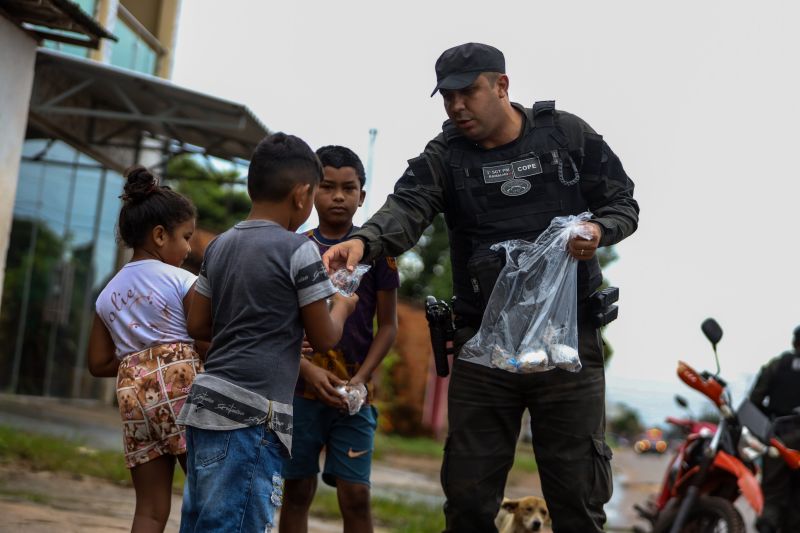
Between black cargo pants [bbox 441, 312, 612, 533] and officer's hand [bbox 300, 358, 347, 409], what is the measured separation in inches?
21.8

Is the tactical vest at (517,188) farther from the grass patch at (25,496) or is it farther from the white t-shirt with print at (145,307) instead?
the grass patch at (25,496)

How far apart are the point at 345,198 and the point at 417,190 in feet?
2.15

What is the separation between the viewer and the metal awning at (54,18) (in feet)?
33.4

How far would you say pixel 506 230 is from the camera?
4512mm

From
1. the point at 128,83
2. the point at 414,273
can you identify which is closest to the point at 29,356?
the point at 128,83

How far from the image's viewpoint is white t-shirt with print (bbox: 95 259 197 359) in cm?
427

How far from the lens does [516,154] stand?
4539mm

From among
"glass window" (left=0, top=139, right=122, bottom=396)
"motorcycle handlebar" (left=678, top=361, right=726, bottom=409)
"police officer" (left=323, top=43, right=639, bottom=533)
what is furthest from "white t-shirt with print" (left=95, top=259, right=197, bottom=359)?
"glass window" (left=0, top=139, right=122, bottom=396)

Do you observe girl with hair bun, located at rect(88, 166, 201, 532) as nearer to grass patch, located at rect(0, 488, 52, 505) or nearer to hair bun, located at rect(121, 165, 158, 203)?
hair bun, located at rect(121, 165, 158, 203)

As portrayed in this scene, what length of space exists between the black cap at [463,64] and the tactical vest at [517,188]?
311mm

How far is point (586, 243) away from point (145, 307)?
167 centimetres

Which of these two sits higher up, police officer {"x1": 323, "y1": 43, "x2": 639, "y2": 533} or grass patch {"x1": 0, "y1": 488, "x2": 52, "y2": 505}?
police officer {"x1": 323, "y1": 43, "x2": 639, "y2": 533}

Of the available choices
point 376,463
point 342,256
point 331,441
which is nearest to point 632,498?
point 376,463

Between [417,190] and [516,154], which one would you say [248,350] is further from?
[516,154]
